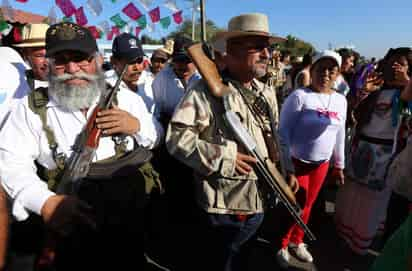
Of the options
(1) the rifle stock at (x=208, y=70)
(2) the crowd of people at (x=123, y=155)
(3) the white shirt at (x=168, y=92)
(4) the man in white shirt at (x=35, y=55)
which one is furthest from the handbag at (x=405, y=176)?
(4) the man in white shirt at (x=35, y=55)

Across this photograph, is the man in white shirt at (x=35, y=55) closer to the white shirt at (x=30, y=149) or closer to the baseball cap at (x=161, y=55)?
the white shirt at (x=30, y=149)

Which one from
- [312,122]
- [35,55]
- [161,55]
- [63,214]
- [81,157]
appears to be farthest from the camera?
[161,55]

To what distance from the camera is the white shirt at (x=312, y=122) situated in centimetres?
260

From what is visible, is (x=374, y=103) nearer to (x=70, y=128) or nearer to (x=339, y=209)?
(x=339, y=209)

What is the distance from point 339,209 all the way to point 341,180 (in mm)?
411

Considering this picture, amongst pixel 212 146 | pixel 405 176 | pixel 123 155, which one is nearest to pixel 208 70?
pixel 212 146

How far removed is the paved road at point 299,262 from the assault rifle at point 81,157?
1550mm

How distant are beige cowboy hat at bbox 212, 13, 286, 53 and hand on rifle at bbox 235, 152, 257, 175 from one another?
681 mm

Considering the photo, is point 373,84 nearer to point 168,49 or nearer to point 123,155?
point 123,155

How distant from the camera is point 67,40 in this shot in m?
1.61

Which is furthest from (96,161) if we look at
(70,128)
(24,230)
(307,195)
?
(307,195)

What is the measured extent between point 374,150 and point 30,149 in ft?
8.43

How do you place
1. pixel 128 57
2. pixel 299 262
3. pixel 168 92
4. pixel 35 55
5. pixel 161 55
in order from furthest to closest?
1. pixel 161 55
2. pixel 168 92
3. pixel 299 262
4. pixel 128 57
5. pixel 35 55

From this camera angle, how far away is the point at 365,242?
9.40ft
